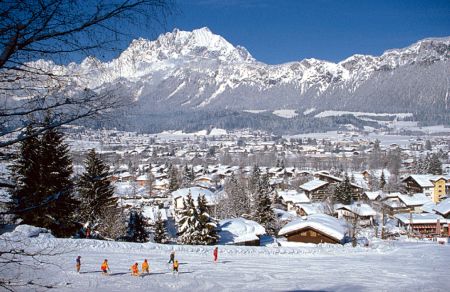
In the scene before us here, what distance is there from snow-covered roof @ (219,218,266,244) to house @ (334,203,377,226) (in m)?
16.0

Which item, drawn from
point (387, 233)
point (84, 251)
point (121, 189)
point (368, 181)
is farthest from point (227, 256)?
point (368, 181)

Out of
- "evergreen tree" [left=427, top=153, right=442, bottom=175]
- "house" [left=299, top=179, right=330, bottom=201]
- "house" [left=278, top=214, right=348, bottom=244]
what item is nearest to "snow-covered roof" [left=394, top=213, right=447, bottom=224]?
"house" [left=278, top=214, right=348, bottom=244]

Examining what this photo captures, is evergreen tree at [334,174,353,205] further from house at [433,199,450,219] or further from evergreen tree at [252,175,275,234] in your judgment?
evergreen tree at [252,175,275,234]

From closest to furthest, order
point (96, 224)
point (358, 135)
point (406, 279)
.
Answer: point (406, 279), point (96, 224), point (358, 135)

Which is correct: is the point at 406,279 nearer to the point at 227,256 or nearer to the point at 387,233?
the point at 227,256

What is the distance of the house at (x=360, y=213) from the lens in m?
40.7

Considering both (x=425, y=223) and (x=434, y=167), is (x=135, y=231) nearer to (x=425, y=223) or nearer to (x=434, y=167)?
(x=425, y=223)

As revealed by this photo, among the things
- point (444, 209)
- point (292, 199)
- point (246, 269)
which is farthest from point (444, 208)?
point (246, 269)

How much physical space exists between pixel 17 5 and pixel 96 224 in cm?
2102

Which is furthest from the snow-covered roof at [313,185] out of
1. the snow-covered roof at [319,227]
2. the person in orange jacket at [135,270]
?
the person in orange jacket at [135,270]

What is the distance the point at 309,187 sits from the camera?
57906mm

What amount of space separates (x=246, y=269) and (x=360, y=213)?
92.8 ft

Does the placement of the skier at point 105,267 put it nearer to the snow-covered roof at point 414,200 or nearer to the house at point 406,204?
the house at point 406,204

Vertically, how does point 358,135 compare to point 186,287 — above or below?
above
